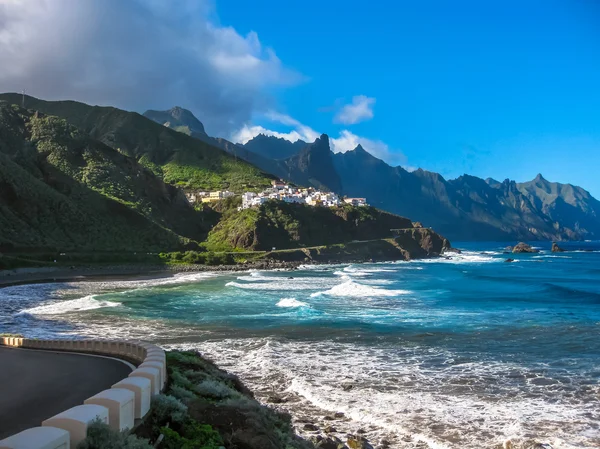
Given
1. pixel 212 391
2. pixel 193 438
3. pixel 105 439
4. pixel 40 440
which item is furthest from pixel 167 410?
pixel 212 391

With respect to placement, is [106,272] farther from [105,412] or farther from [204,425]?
[105,412]

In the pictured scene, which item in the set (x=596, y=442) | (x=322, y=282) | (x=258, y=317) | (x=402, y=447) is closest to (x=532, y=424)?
(x=596, y=442)

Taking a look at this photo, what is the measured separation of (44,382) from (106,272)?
214 ft

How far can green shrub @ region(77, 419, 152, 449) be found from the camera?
5.98 m

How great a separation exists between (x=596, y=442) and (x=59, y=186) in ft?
324

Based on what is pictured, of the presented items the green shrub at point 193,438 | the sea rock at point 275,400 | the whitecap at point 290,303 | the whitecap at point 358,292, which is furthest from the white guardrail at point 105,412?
the whitecap at point 358,292

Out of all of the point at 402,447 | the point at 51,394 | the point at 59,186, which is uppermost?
the point at 59,186

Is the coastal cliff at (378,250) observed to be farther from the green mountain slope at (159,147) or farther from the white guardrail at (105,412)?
the white guardrail at (105,412)

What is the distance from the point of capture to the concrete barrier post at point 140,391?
775 cm

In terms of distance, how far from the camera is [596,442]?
13805 millimetres

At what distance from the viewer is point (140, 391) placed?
7.77 m

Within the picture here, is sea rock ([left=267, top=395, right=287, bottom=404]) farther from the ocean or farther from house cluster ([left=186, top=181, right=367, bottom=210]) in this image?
house cluster ([left=186, top=181, right=367, bottom=210])

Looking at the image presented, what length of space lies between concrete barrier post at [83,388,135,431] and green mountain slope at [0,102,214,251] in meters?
71.9

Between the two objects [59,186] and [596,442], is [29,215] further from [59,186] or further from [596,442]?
[596,442]
